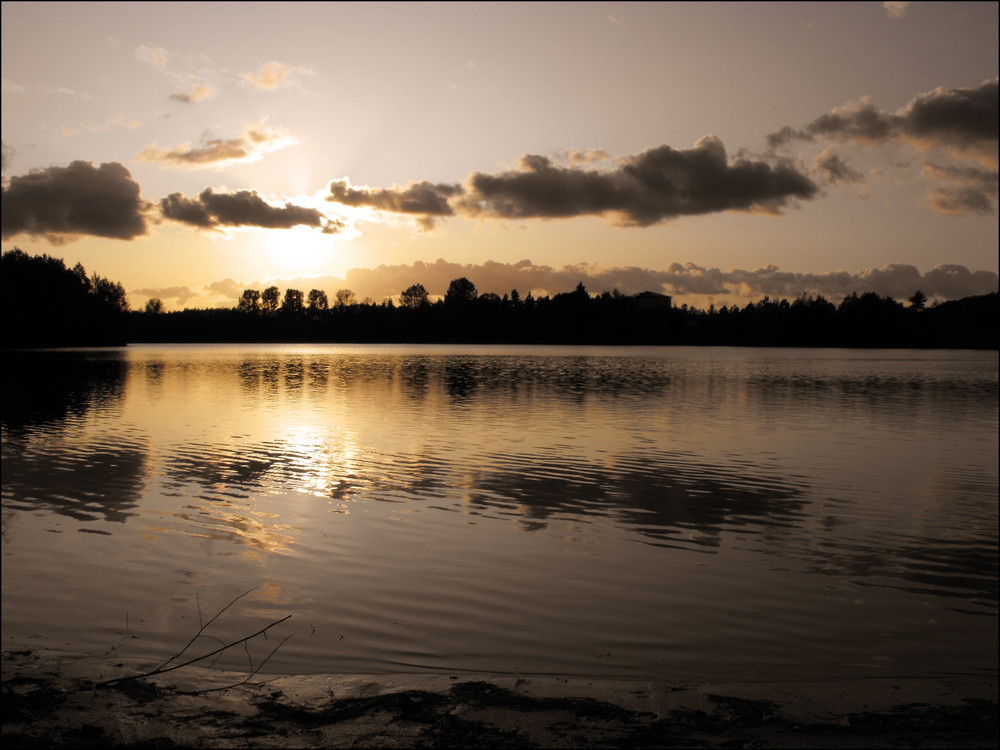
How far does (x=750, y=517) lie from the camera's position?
15.2 meters

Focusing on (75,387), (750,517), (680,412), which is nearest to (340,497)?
(750,517)

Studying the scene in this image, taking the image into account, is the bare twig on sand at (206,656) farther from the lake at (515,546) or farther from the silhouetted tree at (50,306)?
the silhouetted tree at (50,306)

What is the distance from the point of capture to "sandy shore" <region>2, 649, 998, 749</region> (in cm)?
594

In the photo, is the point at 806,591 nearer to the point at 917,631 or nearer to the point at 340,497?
the point at 917,631

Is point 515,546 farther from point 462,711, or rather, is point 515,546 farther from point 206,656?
point 462,711

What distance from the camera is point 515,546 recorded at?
12.6 metres

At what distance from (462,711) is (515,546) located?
618 cm

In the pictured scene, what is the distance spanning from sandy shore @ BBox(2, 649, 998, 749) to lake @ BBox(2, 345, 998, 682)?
0.61 m

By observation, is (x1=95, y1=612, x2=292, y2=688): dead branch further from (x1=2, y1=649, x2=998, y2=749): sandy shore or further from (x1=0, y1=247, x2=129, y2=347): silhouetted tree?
(x1=0, y1=247, x2=129, y2=347): silhouetted tree

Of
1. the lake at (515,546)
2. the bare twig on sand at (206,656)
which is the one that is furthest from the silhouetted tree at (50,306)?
the bare twig on sand at (206,656)

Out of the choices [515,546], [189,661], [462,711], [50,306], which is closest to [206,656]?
[189,661]

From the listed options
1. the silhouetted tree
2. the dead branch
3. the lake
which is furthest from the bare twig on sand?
the silhouetted tree

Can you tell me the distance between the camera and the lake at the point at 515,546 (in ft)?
27.8

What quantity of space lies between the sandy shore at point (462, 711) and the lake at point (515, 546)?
1.99 feet
